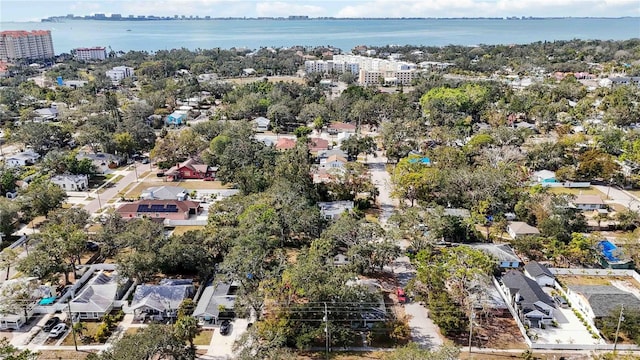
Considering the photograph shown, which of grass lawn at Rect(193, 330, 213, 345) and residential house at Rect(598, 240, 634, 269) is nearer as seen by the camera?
grass lawn at Rect(193, 330, 213, 345)

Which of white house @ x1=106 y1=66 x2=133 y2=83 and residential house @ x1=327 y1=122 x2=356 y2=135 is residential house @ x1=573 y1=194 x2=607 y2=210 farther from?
white house @ x1=106 y1=66 x2=133 y2=83

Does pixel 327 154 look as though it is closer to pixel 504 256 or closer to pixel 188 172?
pixel 188 172

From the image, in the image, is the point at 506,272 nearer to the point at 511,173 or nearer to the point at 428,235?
the point at 428,235

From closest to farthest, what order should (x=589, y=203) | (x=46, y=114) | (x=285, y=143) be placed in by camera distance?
(x=589, y=203) → (x=285, y=143) → (x=46, y=114)

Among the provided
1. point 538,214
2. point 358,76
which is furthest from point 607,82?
point 538,214

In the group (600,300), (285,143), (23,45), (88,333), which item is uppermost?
(23,45)

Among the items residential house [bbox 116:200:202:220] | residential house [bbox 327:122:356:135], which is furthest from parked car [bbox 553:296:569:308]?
residential house [bbox 327:122:356:135]

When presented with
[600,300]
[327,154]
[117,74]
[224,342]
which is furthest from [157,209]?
[117,74]
